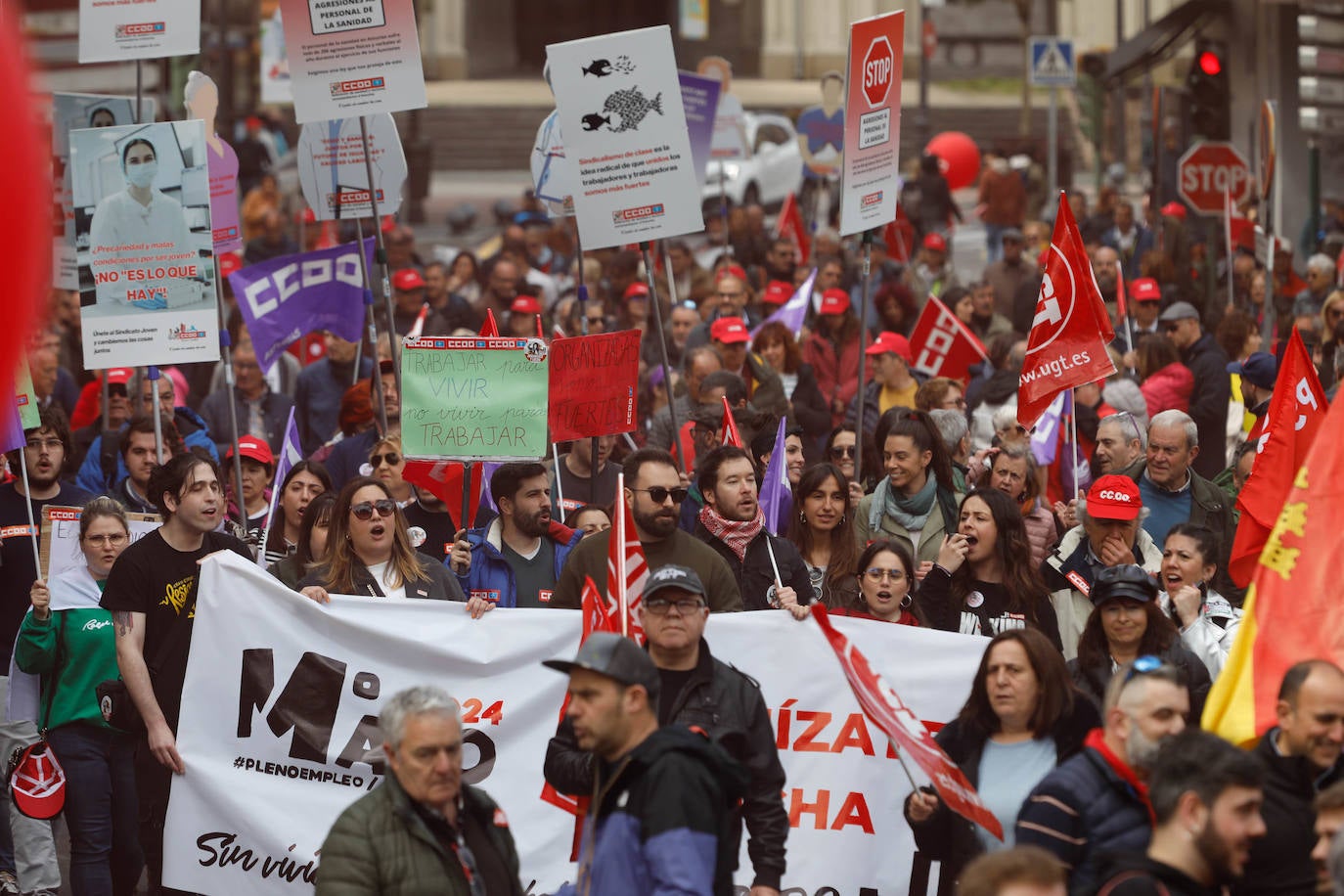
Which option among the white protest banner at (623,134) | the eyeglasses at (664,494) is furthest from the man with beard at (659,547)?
the white protest banner at (623,134)

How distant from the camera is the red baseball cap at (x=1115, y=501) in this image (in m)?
7.33

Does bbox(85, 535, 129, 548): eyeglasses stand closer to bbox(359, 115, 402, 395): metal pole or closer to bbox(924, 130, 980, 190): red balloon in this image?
bbox(359, 115, 402, 395): metal pole

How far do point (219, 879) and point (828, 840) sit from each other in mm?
2058

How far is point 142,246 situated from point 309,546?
2.26m

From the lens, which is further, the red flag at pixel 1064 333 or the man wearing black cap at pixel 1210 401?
the man wearing black cap at pixel 1210 401

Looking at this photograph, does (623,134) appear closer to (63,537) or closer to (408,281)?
(63,537)

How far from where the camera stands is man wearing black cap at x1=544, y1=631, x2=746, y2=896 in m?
4.23

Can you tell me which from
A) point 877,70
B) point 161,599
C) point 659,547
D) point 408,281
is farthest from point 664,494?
point 408,281

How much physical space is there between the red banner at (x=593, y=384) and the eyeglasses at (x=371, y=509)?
1.60m

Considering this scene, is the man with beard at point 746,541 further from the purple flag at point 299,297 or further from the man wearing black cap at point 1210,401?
the man wearing black cap at point 1210,401

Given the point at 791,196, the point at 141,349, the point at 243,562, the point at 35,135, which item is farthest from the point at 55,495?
the point at 791,196

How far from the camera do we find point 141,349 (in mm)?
8836

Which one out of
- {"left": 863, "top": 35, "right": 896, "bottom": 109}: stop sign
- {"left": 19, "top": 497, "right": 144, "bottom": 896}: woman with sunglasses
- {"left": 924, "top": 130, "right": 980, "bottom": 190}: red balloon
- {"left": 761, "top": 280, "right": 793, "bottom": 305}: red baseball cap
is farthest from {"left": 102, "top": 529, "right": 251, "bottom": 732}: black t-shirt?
{"left": 924, "top": 130, "right": 980, "bottom": 190}: red balloon

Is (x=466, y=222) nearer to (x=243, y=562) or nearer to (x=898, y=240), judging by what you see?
(x=898, y=240)
